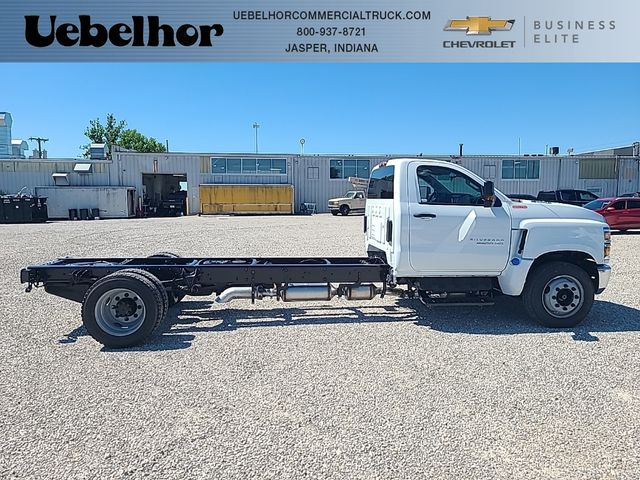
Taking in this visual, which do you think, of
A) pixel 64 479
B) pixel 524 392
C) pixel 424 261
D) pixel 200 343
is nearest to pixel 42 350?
pixel 200 343

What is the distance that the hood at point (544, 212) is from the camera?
593 centimetres

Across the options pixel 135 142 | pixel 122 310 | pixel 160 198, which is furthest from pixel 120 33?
pixel 135 142

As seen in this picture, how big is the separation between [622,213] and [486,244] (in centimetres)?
1607

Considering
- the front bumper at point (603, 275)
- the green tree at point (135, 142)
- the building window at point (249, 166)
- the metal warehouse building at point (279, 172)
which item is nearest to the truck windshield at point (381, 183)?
the front bumper at point (603, 275)

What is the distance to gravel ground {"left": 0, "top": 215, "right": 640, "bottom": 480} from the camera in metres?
2.92

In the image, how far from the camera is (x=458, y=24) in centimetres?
1076

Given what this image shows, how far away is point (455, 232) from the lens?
5785mm

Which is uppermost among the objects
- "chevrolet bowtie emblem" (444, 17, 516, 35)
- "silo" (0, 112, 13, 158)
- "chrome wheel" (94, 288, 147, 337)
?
"silo" (0, 112, 13, 158)

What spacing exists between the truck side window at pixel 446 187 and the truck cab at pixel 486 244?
1 cm

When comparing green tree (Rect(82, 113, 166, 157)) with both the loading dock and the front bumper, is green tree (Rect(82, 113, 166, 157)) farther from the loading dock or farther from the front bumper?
the front bumper

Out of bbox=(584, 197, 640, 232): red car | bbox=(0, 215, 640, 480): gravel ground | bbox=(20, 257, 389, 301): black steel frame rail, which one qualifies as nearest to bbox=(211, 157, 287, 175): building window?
bbox=(584, 197, 640, 232): red car

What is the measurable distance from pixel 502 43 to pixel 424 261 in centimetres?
743

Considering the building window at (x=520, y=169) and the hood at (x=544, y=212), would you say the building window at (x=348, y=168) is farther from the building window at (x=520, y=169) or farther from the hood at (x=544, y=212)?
the hood at (x=544, y=212)

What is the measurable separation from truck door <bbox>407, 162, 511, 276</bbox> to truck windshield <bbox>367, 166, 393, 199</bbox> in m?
0.38
